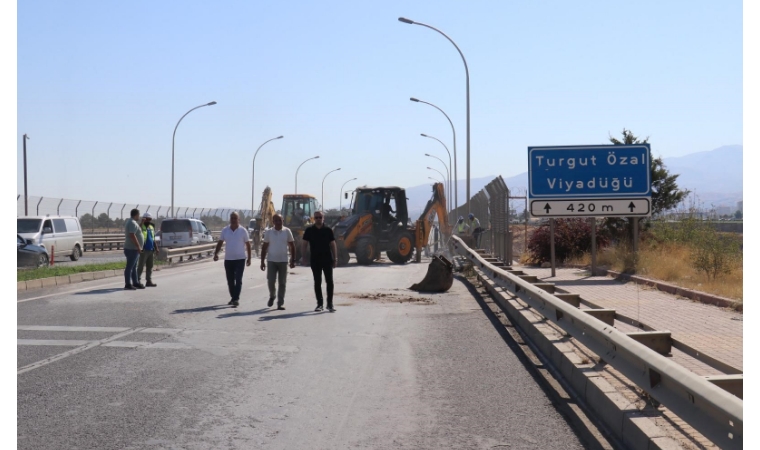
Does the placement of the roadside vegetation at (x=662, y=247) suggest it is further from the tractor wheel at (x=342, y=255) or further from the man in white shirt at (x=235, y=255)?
the man in white shirt at (x=235, y=255)

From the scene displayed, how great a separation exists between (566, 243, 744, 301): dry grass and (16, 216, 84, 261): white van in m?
19.8

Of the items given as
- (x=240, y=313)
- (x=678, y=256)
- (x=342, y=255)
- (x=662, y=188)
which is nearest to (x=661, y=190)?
(x=662, y=188)

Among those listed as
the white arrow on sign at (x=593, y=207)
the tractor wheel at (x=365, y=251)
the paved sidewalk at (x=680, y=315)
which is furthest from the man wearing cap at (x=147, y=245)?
the tractor wheel at (x=365, y=251)

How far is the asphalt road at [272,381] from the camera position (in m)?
6.13

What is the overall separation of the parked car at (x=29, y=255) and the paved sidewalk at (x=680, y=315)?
16.6m

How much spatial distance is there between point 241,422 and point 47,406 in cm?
175

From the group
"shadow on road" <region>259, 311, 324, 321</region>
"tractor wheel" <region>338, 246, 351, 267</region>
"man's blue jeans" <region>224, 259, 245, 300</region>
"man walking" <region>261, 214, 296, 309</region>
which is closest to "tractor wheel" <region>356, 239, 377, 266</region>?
"tractor wheel" <region>338, 246, 351, 267</region>

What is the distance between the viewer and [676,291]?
16.0m

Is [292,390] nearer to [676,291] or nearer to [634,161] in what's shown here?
[676,291]

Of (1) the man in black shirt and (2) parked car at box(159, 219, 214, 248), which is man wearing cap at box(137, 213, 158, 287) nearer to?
(1) the man in black shirt

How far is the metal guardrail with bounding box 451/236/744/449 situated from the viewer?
4242mm

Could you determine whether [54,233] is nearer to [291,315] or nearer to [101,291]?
[101,291]

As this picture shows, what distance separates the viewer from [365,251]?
31094 mm

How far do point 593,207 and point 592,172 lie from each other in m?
0.88
